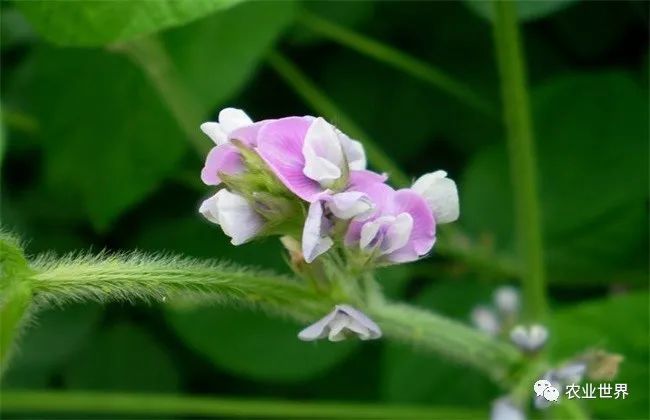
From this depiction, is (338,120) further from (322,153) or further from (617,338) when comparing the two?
(322,153)

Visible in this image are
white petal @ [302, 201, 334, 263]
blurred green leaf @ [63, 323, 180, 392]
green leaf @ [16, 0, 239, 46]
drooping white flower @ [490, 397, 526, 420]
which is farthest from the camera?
blurred green leaf @ [63, 323, 180, 392]

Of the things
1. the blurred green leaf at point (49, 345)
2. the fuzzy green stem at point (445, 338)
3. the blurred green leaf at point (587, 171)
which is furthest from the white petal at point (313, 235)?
the blurred green leaf at point (49, 345)

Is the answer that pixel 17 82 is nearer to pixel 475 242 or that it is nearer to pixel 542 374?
pixel 475 242

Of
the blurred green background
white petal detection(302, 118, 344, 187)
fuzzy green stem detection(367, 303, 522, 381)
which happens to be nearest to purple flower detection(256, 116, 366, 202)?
white petal detection(302, 118, 344, 187)

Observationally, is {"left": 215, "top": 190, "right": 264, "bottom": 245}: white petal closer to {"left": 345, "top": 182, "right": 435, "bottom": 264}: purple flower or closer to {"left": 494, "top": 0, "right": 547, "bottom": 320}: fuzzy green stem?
{"left": 345, "top": 182, "right": 435, "bottom": 264}: purple flower

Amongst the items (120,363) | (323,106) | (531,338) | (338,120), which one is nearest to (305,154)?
(531,338)

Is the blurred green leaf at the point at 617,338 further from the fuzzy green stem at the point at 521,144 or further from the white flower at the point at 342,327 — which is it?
the white flower at the point at 342,327
